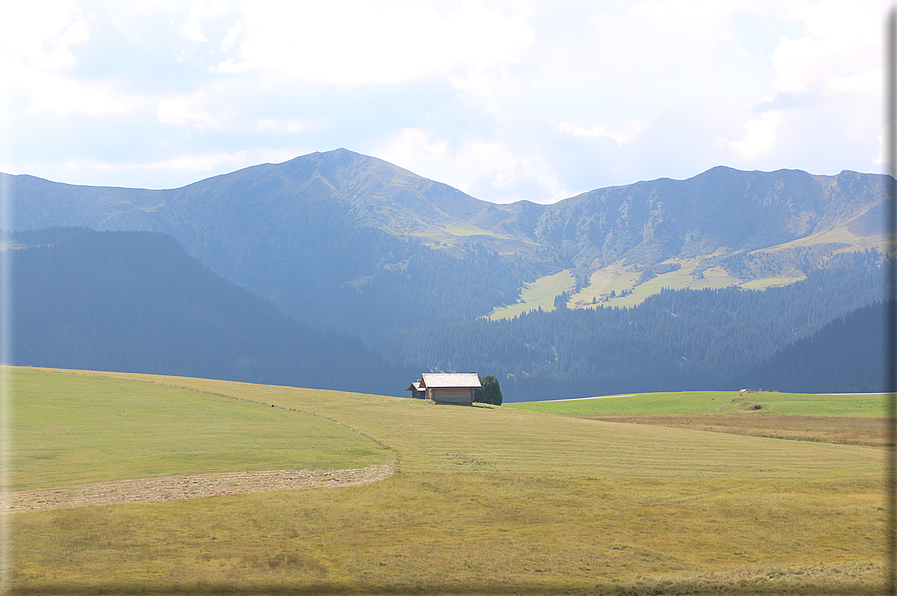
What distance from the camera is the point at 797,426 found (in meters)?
93.9

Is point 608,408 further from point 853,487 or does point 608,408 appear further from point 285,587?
point 285,587

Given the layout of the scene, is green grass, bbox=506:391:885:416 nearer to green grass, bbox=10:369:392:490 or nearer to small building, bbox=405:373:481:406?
small building, bbox=405:373:481:406

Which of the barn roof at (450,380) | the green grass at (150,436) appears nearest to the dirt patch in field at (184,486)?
the green grass at (150,436)

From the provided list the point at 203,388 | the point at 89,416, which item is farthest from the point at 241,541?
the point at 203,388

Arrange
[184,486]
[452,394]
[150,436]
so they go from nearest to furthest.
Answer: [184,486] < [150,436] < [452,394]

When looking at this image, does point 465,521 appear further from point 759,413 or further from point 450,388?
point 759,413

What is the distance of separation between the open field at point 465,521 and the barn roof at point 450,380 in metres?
43.7

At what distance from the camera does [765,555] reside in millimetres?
32062

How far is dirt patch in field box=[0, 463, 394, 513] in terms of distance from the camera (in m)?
37.4

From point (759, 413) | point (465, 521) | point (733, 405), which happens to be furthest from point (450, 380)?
point (465, 521)

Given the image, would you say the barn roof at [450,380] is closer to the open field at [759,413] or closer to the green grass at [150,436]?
the open field at [759,413]

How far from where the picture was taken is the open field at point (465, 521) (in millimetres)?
27922

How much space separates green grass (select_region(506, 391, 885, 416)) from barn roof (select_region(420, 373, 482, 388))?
28126 mm

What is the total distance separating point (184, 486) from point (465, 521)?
18.8m
